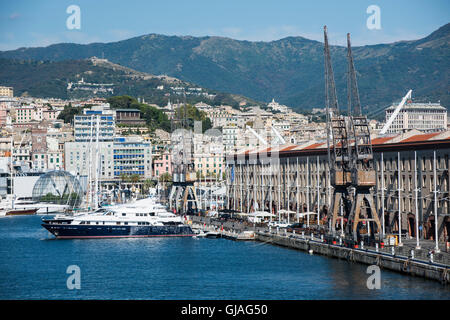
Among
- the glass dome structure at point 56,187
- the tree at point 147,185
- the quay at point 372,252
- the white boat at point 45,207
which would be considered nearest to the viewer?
the quay at point 372,252

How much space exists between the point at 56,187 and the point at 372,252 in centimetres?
11161

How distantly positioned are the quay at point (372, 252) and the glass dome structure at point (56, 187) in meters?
78.7

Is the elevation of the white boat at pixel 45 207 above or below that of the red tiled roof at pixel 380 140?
below

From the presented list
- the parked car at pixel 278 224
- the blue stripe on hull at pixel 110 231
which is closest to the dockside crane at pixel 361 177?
the parked car at pixel 278 224

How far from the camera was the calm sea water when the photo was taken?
52.2 metres

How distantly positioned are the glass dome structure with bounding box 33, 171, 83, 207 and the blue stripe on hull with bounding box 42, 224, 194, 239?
72.8 metres

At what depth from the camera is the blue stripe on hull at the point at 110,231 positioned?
290 feet

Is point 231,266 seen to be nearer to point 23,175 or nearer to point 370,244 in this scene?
point 370,244

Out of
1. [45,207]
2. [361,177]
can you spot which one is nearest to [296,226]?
[361,177]

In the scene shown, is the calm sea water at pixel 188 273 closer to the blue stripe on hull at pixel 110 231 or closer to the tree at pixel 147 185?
the blue stripe on hull at pixel 110 231

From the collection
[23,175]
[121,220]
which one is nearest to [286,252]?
[121,220]

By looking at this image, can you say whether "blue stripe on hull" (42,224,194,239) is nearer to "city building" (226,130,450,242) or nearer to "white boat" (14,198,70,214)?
"city building" (226,130,450,242)

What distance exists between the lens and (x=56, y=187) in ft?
539

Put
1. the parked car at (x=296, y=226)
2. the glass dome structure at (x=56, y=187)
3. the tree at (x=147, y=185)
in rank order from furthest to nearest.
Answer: the tree at (x=147, y=185), the glass dome structure at (x=56, y=187), the parked car at (x=296, y=226)
